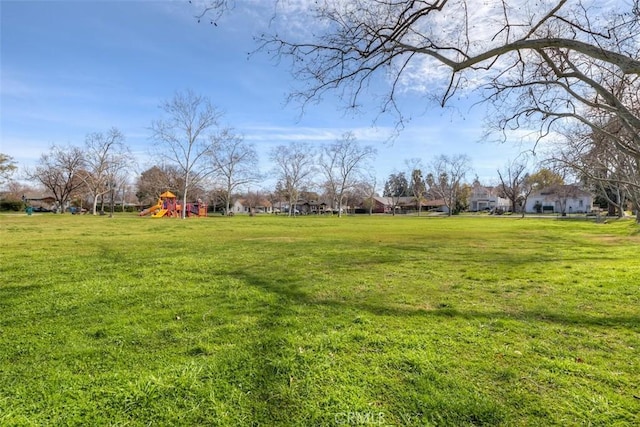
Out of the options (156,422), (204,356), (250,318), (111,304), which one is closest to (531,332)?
(250,318)

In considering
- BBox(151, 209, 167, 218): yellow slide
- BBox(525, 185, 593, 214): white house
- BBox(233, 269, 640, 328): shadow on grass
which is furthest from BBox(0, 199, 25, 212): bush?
BBox(525, 185, 593, 214): white house

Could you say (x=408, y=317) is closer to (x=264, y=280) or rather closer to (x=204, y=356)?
(x=204, y=356)

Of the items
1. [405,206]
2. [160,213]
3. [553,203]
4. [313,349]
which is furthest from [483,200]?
[313,349]

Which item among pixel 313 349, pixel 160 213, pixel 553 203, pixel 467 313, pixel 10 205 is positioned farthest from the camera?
pixel 553 203

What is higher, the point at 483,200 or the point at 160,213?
the point at 483,200

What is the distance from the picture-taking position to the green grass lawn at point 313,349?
8.99 ft

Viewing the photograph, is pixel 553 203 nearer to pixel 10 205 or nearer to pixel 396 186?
pixel 396 186

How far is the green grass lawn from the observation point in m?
2.74

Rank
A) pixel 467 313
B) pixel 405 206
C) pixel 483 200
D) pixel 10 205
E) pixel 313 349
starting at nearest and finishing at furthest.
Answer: pixel 313 349
pixel 467 313
pixel 10 205
pixel 483 200
pixel 405 206

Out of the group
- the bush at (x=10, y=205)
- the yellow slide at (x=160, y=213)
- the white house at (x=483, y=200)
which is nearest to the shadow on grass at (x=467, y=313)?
the yellow slide at (x=160, y=213)

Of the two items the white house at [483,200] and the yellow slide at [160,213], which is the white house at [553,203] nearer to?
the white house at [483,200]

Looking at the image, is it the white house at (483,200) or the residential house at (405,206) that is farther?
the residential house at (405,206)

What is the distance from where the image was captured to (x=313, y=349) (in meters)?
3.79

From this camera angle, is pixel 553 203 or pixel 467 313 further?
pixel 553 203
